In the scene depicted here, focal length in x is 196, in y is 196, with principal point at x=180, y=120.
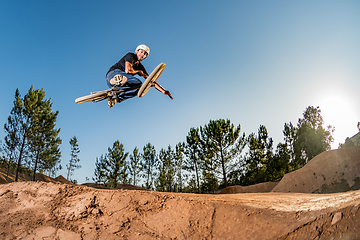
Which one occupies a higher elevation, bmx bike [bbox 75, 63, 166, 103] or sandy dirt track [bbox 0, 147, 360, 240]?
bmx bike [bbox 75, 63, 166, 103]

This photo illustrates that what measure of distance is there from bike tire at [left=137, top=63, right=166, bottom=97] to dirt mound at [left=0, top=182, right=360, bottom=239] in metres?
2.57

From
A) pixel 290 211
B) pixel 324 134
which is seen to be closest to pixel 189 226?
pixel 290 211

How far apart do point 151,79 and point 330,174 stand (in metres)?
12.4

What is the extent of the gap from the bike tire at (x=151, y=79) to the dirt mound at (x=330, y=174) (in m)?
11.4

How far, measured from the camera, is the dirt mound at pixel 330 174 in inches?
415

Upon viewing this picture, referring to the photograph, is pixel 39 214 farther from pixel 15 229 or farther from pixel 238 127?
pixel 238 127

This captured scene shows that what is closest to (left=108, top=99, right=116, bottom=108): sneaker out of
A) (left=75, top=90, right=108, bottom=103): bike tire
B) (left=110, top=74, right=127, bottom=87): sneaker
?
(left=75, top=90, right=108, bottom=103): bike tire

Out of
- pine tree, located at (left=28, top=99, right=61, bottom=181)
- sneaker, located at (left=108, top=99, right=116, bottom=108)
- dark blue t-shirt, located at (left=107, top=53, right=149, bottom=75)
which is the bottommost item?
sneaker, located at (left=108, top=99, right=116, bottom=108)

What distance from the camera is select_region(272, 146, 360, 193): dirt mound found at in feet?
34.6

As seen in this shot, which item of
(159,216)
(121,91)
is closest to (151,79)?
(121,91)

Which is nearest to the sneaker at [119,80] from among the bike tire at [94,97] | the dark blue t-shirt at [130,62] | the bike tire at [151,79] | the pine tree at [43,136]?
the dark blue t-shirt at [130,62]

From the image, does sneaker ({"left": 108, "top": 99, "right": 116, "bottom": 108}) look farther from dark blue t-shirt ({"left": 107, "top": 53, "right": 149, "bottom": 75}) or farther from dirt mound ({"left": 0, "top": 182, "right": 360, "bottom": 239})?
dirt mound ({"left": 0, "top": 182, "right": 360, "bottom": 239})

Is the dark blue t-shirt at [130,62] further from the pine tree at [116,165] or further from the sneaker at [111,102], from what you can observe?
the pine tree at [116,165]

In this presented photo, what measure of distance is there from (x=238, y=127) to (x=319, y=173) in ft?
45.6
